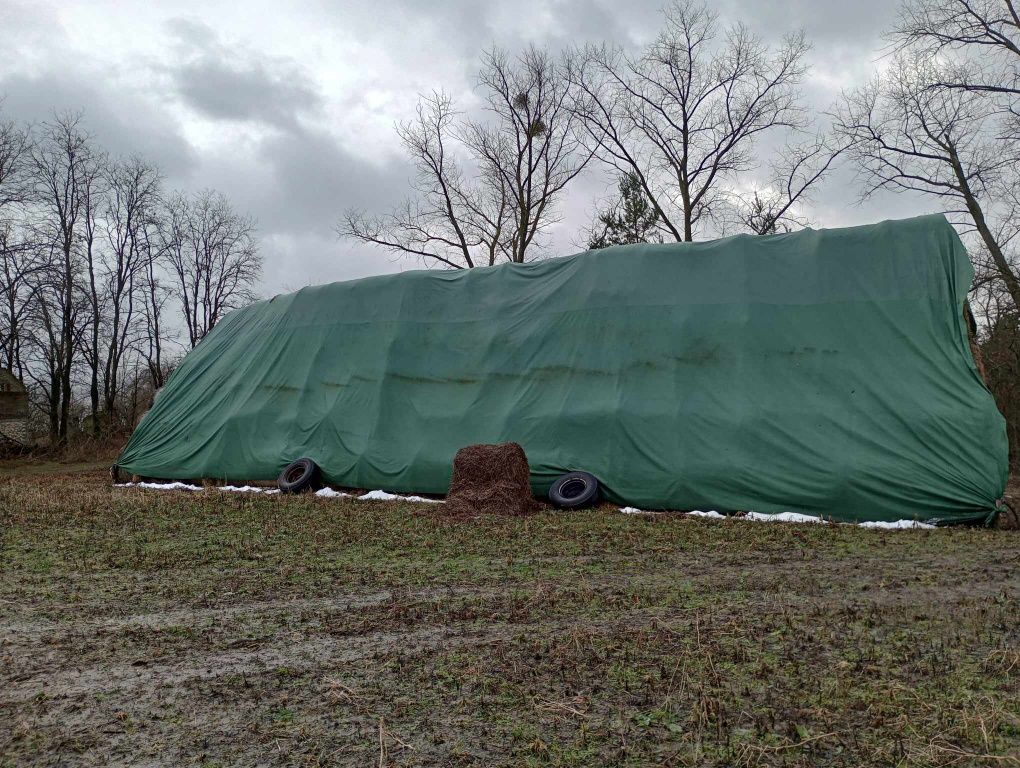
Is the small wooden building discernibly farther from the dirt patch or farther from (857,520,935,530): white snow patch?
(857,520,935,530): white snow patch

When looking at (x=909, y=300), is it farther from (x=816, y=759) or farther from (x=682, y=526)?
(x=816, y=759)

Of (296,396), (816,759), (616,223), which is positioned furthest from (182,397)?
(616,223)

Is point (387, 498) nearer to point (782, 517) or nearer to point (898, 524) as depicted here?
point (782, 517)

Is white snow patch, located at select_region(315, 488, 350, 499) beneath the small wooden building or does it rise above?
beneath

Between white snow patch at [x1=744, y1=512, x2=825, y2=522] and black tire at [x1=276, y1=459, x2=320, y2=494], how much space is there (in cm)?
556

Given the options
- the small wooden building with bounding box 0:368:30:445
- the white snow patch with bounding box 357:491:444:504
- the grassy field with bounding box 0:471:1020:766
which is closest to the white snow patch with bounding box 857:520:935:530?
the grassy field with bounding box 0:471:1020:766

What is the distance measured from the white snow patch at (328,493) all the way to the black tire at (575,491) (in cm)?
285

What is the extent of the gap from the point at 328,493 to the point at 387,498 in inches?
36.2

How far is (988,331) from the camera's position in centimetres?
1498

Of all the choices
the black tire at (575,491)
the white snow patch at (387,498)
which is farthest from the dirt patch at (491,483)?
the white snow patch at (387,498)

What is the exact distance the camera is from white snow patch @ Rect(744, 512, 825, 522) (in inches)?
299

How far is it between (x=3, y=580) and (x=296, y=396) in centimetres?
650

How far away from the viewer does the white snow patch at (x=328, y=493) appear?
9863 millimetres

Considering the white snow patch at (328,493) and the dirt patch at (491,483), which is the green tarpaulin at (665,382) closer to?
the white snow patch at (328,493)
